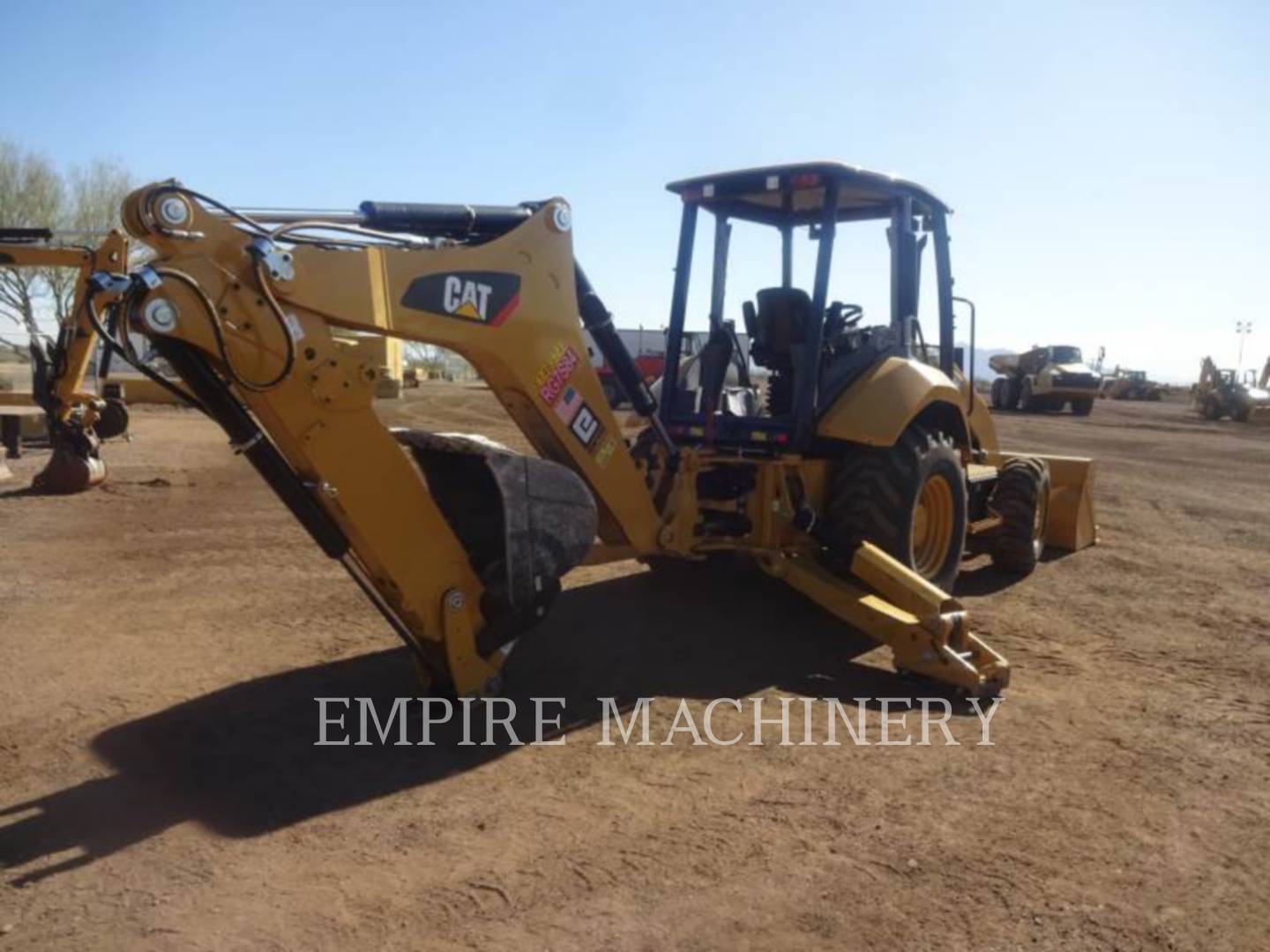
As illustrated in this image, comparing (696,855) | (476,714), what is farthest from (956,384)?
(696,855)

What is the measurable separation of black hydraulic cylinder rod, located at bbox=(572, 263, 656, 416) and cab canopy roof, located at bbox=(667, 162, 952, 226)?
1.47 meters

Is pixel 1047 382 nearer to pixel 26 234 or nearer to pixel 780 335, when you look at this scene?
pixel 780 335

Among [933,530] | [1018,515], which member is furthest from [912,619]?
[1018,515]

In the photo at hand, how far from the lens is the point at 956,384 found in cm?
811

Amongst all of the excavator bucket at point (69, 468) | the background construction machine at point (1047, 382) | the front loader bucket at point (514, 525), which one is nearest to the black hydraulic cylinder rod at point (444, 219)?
the front loader bucket at point (514, 525)

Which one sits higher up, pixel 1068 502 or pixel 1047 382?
pixel 1047 382

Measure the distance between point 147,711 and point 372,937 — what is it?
7.55 ft

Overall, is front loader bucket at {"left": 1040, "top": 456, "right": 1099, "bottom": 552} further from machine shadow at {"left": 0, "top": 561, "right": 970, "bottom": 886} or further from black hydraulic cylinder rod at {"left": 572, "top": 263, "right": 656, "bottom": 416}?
black hydraulic cylinder rod at {"left": 572, "top": 263, "right": 656, "bottom": 416}

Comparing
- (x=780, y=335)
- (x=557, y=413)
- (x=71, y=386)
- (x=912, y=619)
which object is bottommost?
(x=912, y=619)

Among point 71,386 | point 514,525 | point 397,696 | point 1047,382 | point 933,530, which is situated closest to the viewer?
point 514,525

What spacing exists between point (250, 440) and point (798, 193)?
3.93m

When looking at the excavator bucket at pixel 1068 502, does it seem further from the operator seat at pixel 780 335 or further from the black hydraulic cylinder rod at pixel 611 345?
the black hydraulic cylinder rod at pixel 611 345

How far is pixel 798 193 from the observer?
271 inches

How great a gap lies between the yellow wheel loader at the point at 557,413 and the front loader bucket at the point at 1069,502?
4.48 feet
